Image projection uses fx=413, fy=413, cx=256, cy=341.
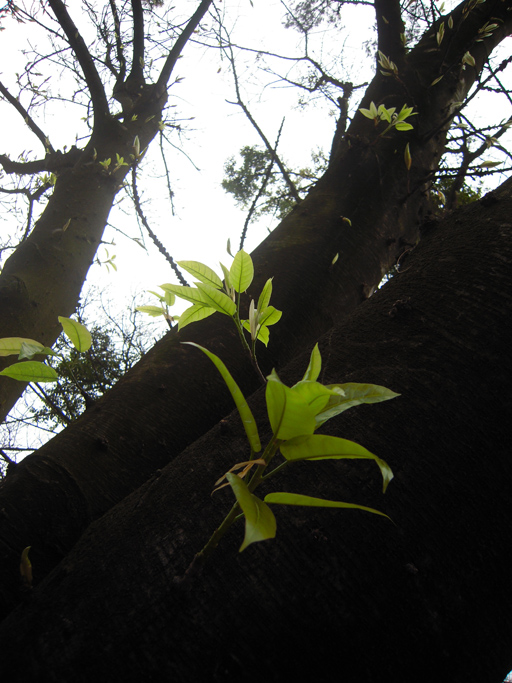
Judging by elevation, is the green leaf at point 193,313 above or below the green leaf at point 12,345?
below

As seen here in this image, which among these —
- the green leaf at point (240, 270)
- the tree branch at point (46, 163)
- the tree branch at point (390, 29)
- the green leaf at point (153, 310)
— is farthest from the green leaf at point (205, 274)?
the tree branch at point (46, 163)

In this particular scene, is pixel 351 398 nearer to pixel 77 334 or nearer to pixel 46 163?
pixel 77 334

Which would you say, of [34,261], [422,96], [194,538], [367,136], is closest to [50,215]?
[34,261]

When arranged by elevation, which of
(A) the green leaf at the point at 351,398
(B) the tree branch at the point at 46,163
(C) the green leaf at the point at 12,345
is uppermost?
(B) the tree branch at the point at 46,163

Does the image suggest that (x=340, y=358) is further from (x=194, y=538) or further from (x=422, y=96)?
(x=422, y=96)

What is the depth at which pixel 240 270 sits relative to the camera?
2.09ft

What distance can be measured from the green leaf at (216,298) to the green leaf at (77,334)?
290 millimetres

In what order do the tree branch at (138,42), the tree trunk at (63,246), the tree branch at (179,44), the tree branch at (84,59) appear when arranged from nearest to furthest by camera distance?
1. the tree trunk at (63,246)
2. the tree branch at (84,59)
3. the tree branch at (138,42)
4. the tree branch at (179,44)

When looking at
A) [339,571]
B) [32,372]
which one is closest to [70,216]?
[32,372]

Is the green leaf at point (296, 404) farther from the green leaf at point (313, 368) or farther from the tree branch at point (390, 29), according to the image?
the tree branch at point (390, 29)

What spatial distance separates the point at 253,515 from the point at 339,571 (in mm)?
175

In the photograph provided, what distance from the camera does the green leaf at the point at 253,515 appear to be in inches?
12.9

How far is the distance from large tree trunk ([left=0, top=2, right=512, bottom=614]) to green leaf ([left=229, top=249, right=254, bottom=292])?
1.36ft

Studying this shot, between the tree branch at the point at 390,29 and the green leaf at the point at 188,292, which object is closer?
the green leaf at the point at 188,292
